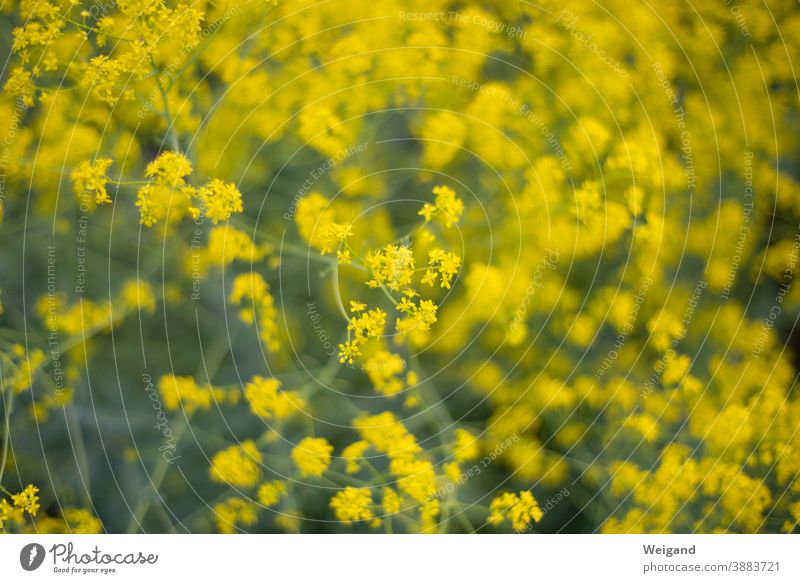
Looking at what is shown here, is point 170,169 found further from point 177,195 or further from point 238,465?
point 238,465

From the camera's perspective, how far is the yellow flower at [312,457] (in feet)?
3.60

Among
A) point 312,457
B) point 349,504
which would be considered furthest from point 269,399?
point 349,504

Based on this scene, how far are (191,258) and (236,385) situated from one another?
23 centimetres

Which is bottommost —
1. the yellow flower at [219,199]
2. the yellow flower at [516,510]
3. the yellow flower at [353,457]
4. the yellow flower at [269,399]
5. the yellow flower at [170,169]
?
the yellow flower at [516,510]

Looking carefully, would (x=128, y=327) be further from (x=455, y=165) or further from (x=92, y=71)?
(x=455, y=165)

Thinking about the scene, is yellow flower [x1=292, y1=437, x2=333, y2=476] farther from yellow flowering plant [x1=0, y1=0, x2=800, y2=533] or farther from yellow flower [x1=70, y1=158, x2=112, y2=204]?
yellow flower [x1=70, y1=158, x2=112, y2=204]

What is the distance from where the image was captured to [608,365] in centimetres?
114

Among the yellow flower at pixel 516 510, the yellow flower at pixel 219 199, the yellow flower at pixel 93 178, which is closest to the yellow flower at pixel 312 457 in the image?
the yellow flower at pixel 516 510

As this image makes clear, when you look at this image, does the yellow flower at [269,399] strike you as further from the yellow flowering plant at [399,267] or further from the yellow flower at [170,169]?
the yellow flower at [170,169]
